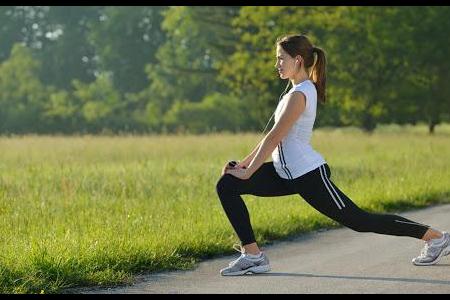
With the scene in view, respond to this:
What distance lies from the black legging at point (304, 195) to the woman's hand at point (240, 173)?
0.03 m

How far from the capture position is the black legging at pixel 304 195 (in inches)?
239

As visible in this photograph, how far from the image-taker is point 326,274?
6.13m

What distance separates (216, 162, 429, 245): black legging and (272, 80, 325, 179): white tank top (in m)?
0.06

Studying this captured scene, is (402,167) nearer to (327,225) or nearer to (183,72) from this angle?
(327,225)

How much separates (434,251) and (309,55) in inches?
69.1

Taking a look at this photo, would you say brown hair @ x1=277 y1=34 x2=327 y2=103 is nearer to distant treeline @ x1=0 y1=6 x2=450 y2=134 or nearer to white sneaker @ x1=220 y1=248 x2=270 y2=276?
white sneaker @ x1=220 y1=248 x2=270 y2=276

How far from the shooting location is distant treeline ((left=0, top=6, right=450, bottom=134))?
31473 millimetres

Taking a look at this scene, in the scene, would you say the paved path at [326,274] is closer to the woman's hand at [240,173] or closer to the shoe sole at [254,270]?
the shoe sole at [254,270]

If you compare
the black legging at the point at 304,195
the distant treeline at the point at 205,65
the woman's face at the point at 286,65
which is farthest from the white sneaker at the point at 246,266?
the distant treeline at the point at 205,65

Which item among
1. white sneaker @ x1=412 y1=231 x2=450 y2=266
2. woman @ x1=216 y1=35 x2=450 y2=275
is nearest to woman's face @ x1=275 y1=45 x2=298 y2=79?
woman @ x1=216 y1=35 x2=450 y2=275

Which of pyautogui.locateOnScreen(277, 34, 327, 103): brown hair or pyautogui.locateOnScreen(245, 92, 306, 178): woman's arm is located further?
pyautogui.locateOnScreen(277, 34, 327, 103): brown hair

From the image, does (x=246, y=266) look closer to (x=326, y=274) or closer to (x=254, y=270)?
(x=254, y=270)

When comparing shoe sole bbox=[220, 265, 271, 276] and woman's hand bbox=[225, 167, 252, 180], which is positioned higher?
woman's hand bbox=[225, 167, 252, 180]

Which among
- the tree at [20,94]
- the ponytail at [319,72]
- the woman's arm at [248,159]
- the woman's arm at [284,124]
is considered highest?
the ponytail at [319,72]
